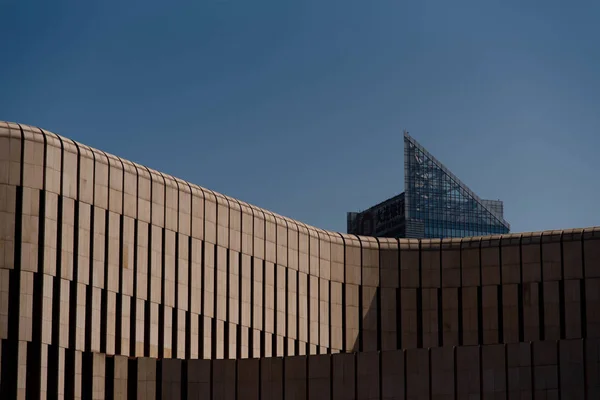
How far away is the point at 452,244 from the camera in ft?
263

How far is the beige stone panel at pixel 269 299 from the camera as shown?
240 ft

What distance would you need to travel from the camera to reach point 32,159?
61281 millimetres

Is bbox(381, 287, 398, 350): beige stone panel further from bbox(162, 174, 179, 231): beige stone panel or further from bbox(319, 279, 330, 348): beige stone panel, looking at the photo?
bbox(162, 174, 179, 231): beige stone panel

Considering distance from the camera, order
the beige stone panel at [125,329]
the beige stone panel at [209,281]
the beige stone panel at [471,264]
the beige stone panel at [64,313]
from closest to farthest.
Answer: the beige stone panel at [64,313]
the beige stone panel at [125,329]
the beige stone panel at [209,281]
the beige stone panel at [471,264]

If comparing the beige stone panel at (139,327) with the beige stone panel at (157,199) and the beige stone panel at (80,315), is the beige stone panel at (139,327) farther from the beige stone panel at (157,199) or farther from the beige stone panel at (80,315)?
the beige stone panel at (157,199)

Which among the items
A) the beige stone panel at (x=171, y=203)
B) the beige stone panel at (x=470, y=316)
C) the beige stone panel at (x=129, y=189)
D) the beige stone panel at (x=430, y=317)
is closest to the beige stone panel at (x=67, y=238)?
the beige stone panel at (x=129, y=189)

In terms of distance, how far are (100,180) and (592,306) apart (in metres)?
28.1

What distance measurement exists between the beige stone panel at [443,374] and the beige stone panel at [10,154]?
20103 millimetres

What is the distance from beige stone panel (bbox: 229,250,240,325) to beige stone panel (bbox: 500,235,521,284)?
16.0m

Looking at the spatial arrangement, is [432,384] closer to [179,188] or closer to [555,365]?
[555,365]

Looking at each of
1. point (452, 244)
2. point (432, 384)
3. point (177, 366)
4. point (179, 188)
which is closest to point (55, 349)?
point (177, 366)

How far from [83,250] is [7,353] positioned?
6200 mm

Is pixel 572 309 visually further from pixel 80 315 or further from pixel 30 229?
pixel 30 229

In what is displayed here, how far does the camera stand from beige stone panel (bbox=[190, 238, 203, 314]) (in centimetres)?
6862
